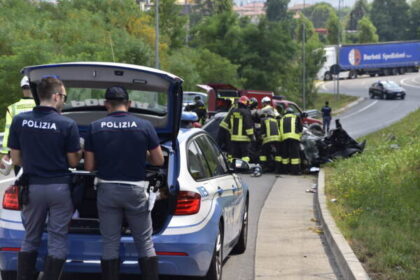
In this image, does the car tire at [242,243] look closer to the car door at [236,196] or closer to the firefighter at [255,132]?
the car door at [236,196]

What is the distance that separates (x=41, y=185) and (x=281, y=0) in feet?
462

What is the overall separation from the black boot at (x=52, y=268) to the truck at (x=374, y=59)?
290ft

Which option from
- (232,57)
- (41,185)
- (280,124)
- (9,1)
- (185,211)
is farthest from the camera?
(232,57)

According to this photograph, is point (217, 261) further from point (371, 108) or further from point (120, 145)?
point (371, 108)

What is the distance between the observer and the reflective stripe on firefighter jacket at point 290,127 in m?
19.4

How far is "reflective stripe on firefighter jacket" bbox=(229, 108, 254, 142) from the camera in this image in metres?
18.9

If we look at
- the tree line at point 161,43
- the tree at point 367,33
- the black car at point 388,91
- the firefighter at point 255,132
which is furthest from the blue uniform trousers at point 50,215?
the tree at point 367,33

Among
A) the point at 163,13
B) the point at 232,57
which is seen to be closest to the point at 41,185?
the point at 163,13

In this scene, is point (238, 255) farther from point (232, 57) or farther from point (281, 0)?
point (281, 0)

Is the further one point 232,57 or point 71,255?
point 232,57

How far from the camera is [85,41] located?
3944 centimetres

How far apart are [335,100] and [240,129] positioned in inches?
2314

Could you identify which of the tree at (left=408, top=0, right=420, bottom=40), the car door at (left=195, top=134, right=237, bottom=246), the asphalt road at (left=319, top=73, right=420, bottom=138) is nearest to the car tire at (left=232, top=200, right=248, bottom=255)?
the car door at (left=195, top=134, right=237, bottom=246)

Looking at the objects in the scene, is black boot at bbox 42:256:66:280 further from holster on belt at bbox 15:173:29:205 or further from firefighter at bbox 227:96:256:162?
firefighter at bbox 227:96:256:162
